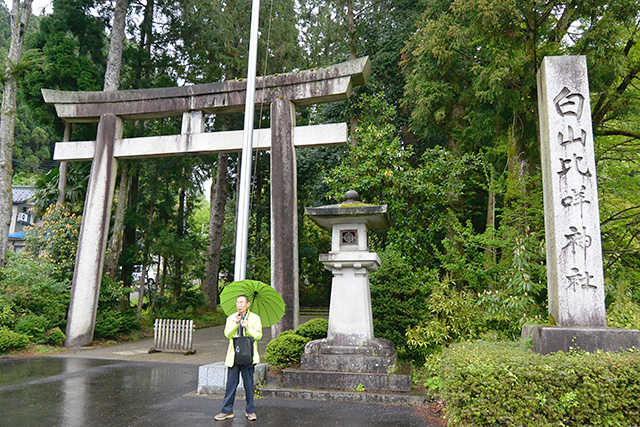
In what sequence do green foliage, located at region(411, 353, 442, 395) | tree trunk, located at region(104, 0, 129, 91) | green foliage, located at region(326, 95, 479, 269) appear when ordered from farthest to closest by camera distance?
tree trunk, located at region(104, 0, 129, 91), green foliage, located at region(326, 95, 479, 269), green foliage, located at region(411, 353, 442, 395)

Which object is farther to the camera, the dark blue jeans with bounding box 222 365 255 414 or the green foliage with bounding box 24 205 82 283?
the green foliage with bounding box 24 205 82 283

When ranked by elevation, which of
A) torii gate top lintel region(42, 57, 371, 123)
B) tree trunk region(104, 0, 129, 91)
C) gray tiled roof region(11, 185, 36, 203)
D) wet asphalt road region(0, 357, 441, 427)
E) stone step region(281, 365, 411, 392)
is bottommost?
wet asphalt road region(0, 357, 441, 427)

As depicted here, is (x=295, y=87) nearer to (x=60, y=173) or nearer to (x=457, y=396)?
(x=457, y=396)

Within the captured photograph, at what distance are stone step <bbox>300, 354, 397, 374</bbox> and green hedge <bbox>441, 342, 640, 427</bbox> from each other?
75.5 inches

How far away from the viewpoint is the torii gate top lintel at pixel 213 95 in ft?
29.7

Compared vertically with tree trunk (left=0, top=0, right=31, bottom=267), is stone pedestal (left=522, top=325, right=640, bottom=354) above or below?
below

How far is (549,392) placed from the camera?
13.4 ft

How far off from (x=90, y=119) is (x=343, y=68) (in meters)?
7.05

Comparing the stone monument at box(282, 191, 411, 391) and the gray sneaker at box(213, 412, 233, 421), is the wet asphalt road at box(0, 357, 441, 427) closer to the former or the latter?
the gray sneaker at box(213, 412, 233, 421)

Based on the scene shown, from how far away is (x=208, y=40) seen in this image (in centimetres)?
1576

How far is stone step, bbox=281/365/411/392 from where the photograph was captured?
5.93m

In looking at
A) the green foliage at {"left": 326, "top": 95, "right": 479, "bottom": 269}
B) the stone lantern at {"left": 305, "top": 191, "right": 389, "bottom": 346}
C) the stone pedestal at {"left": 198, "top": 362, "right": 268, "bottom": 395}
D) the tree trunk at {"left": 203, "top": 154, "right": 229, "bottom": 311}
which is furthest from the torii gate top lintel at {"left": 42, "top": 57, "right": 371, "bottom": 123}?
the tree trunk at {"left": 203, "top": 154, "right": 229, "bottom": 311}

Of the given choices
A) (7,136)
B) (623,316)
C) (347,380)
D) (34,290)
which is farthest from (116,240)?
(623,316)

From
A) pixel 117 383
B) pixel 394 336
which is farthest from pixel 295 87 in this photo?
pixel 117 383
